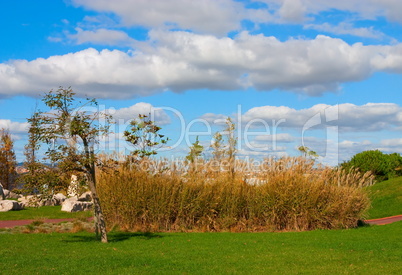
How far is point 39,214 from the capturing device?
70.5ft

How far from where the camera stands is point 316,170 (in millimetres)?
16531

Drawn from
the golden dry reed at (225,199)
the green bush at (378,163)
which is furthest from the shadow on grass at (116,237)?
the green bush at (378,163)

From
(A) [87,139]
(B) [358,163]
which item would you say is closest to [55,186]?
(A) [87,139]

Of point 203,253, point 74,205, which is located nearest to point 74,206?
point 74,205

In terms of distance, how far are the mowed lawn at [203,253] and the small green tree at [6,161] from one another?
2867 centimetres

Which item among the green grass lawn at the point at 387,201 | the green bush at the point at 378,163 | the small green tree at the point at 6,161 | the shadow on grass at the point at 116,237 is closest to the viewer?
the shadow on grass at the point at 116,237

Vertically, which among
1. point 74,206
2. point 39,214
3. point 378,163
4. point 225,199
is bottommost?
point 39,214

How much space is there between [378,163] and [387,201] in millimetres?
10277

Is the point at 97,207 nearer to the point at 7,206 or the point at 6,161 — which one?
the point at 7,206

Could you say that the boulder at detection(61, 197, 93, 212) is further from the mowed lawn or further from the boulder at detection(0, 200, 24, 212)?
the mowed lawn

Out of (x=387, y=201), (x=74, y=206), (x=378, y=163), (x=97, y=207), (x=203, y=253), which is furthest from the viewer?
(x=378, y=163)

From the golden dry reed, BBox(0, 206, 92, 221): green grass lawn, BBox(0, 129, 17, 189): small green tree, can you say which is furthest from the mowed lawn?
BBox(0, 129, 17, 189): small green tree

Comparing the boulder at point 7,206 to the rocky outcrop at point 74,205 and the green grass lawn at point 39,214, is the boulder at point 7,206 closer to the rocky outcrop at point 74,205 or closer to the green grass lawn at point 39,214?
the green grass lawn at point 39,214

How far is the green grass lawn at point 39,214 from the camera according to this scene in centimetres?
2006
